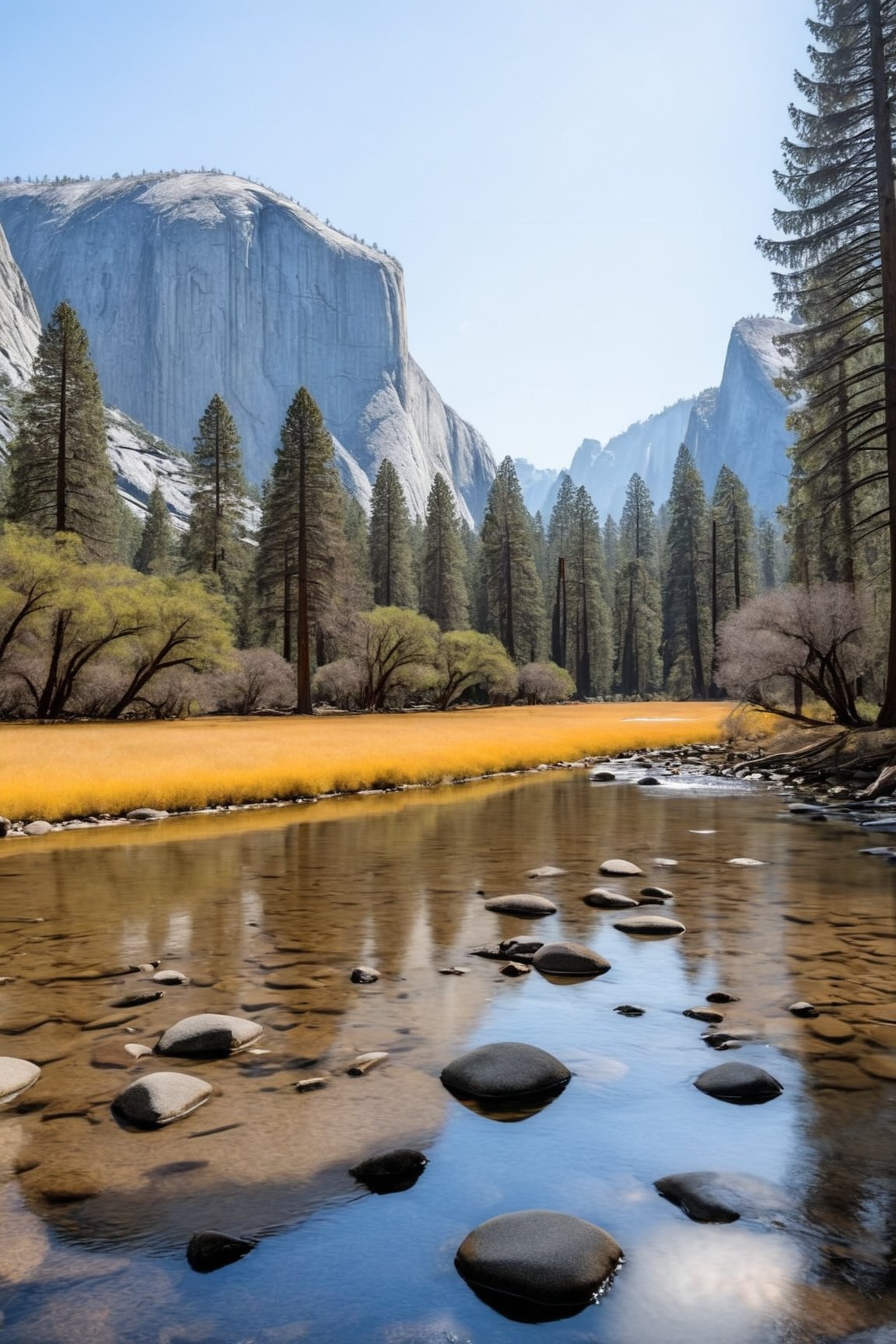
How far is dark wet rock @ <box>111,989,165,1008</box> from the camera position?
5.40 meters

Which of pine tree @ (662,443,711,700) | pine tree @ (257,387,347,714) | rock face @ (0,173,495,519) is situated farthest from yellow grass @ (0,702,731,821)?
rock face @ (0,173,495,519)

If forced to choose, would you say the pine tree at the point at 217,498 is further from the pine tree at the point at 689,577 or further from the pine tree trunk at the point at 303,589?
the pine tree at the point at 689,577

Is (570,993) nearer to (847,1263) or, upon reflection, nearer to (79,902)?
(847,1263)

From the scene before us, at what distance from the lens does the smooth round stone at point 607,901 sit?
831cm

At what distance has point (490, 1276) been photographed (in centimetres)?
269

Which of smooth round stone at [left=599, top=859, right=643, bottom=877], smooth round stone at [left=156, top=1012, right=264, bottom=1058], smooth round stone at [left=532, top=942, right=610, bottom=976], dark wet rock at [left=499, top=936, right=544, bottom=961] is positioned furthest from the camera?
smooth round stone at [left=599, top=859, right=643, bottom=877]

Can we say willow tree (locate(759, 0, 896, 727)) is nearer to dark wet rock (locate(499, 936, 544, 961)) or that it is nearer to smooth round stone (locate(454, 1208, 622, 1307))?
dark wet rock (locate(499, 936, 544, 961))

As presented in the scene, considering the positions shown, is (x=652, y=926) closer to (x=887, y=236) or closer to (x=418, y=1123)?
(x=418, y=1123)

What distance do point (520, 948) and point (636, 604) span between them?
70.6 m

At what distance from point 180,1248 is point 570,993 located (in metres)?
3.40

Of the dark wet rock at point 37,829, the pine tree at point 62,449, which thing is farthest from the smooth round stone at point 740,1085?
the pine tree at point 62,449

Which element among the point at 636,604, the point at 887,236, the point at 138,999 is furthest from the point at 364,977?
the point at 636,604

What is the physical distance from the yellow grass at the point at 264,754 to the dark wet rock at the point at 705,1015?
38.0 feet

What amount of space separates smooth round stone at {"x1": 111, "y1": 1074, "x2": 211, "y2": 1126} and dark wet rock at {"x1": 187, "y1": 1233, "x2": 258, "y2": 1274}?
1.07m
